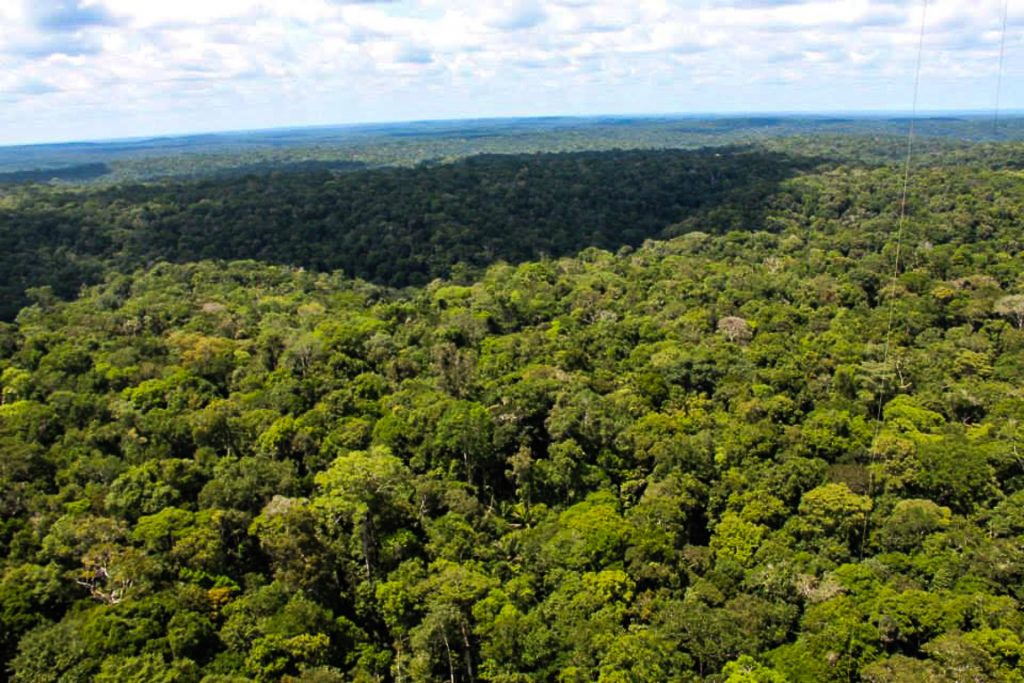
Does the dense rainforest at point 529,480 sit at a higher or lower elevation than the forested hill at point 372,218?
lower

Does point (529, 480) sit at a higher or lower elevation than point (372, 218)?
lower

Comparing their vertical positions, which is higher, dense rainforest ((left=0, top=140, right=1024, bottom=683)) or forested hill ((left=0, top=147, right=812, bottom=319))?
forested hill ((left=0, top=147, right=812, bottom=319))

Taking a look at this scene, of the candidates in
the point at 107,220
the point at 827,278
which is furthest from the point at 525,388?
the point at 107,220

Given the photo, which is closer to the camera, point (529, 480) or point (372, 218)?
point (529, 480)

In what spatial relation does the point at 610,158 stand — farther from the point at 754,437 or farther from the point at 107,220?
the point at 754,437

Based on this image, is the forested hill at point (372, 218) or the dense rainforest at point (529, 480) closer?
the dense rainforest at point (529, 480)
